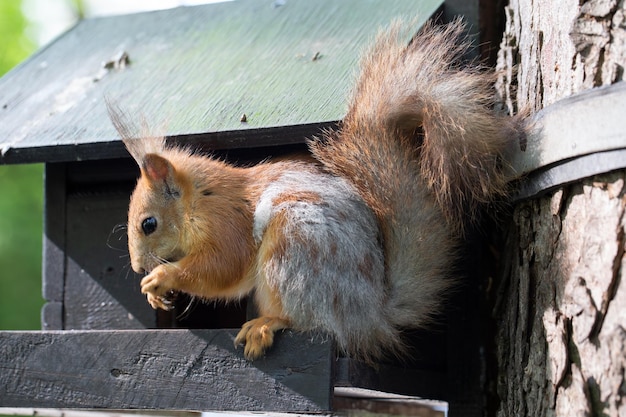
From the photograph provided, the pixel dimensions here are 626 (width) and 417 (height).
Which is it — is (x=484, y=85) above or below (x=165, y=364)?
above

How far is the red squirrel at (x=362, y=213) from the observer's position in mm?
1756

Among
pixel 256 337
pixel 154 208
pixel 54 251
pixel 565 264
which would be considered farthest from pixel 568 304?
pixel 54 251

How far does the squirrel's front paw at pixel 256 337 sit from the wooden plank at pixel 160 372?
2 centimetres

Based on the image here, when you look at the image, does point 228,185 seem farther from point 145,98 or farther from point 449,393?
point 449,393

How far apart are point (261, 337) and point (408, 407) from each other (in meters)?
1.11

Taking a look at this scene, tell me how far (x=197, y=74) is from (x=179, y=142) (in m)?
0.27

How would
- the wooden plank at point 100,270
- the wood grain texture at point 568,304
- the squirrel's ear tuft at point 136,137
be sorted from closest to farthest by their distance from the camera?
the wood grain texture at point 568,304 → the squirrel's ear tuft at point 136,137 → the wooden plank at point 100,270

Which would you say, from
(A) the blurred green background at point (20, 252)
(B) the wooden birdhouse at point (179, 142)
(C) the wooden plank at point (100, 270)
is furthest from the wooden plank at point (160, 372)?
(A) the blurred green background at point (20, 252)

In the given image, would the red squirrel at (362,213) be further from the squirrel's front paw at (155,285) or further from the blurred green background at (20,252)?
the blurred green background at (20,252)

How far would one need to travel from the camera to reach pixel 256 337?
1693 mm

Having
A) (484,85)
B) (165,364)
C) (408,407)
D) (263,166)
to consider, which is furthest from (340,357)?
(408,407)

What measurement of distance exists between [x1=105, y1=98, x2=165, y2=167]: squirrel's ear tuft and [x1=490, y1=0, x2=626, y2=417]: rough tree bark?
780 mm

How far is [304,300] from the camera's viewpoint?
68.4 inches

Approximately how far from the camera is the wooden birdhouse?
175cm
